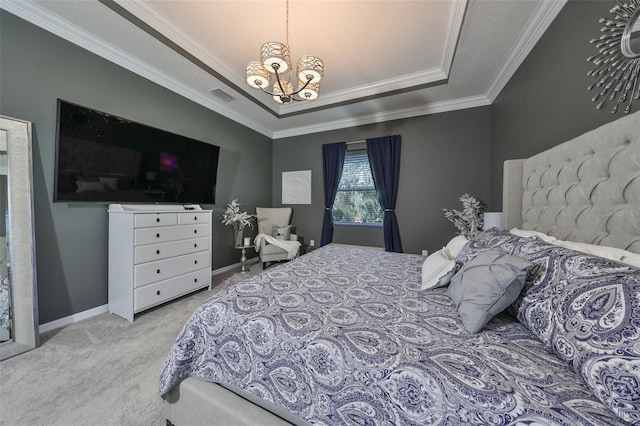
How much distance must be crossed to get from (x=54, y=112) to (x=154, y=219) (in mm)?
1228

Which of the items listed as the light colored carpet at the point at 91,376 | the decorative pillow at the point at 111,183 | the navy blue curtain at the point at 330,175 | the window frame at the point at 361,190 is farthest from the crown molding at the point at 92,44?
the light colored carpet at the point at 91,376

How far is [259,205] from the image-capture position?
445 cm

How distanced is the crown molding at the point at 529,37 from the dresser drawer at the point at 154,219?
3.90m

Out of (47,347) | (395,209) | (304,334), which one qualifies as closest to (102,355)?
(47,347)

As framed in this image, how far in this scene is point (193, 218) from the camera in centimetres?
272

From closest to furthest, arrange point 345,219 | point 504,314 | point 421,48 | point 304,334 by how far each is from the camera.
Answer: point 304,334 → point 504,314 → point 421,48 → point 345,219

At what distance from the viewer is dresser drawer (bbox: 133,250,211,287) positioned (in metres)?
2.16

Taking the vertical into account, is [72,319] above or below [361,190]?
below

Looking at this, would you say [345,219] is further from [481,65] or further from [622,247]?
[622,247]

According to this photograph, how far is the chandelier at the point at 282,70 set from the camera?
1649 mm

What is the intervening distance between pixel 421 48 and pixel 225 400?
333cm

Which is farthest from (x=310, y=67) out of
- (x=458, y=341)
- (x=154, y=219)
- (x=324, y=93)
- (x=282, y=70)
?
(x=154, y=219)

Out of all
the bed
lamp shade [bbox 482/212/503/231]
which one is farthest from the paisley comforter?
lamp shade [bbox 482/212/503/231]

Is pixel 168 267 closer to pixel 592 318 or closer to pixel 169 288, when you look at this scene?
pixel 169 288
